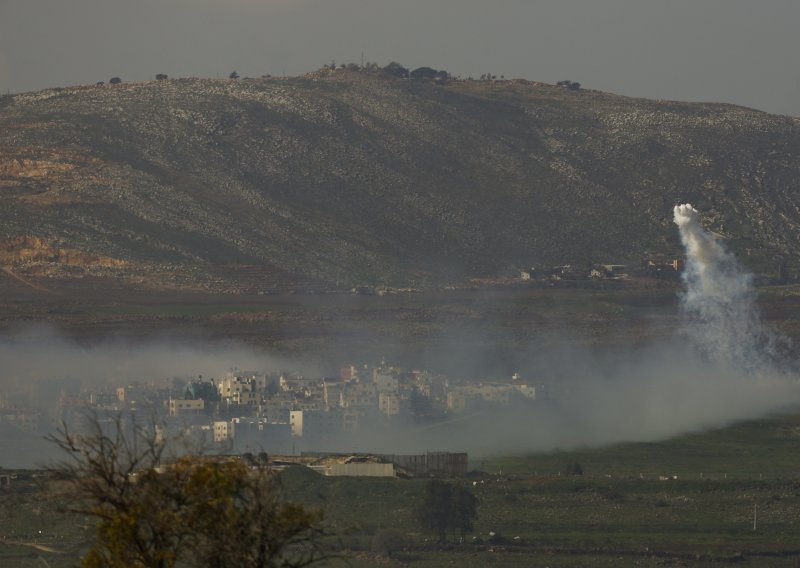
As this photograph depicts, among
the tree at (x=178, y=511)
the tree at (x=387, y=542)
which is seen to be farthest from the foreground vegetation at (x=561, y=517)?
the tree at (x=178, y=511)

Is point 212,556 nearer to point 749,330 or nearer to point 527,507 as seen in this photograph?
point 527,507

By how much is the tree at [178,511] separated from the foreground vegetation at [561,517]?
34459 millimetres

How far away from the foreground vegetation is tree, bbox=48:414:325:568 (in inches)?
1357

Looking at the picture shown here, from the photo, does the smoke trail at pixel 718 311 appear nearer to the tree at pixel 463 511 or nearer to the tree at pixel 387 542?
the tree at pixel 463 511

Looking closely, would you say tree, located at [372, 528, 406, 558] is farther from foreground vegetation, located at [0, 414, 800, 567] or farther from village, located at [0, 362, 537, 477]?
village, located at [0, 362, 537, 477]

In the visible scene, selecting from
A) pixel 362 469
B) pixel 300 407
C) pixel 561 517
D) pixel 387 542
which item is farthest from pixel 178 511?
pixel 300 407

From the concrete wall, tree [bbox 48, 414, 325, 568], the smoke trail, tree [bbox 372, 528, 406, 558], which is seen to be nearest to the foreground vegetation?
tree [bbox 372, 528, 406, 558]

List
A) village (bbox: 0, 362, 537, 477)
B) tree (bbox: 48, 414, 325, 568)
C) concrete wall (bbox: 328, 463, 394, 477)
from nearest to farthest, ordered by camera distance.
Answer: tree (bbox: 48, 414, 325, 568)
concrete wall (bbox: 328, 463, 394, 477)
village (bbox: 0, 362, 537, 477)

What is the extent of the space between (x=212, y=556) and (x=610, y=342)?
139500 mm

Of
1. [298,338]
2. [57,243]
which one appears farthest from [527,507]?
[57,243]

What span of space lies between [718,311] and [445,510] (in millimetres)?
88311

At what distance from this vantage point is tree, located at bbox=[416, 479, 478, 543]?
80.7 metres

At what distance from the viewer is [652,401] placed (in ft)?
454

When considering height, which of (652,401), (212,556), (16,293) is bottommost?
(212,556)
